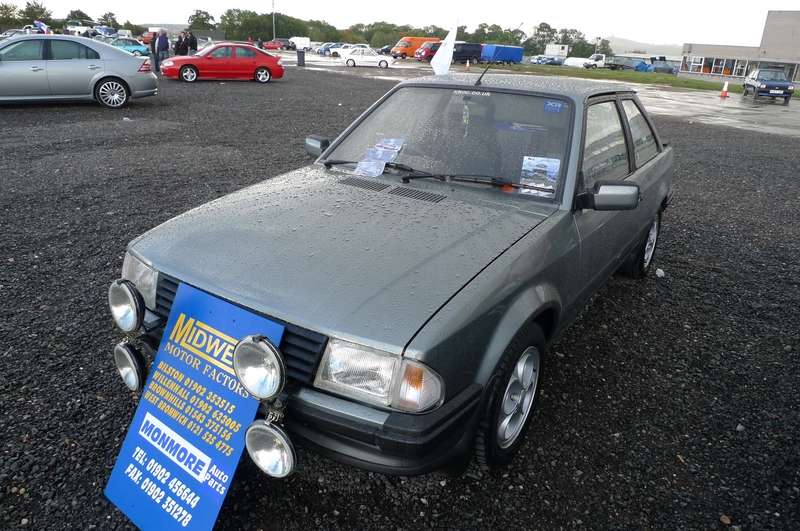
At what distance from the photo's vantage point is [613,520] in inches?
88.4

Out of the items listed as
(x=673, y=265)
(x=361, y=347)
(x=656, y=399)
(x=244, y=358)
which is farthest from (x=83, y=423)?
(x=673, y=265)

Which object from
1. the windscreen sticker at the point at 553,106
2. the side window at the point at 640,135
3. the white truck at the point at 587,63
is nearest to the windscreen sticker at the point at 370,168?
the windscreen sticker at the point at 553,106

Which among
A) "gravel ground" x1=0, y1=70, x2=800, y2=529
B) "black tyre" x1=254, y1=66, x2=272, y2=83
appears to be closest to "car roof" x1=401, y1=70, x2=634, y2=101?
"gravel ground" x1=0, y1=70, x2=800, y2=529

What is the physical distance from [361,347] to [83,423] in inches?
67.1

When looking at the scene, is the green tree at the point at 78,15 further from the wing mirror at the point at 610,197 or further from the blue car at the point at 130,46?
the wing mirror at the point at 610,197

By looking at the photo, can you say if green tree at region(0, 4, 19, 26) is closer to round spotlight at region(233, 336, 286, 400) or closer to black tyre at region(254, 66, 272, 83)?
black tyre at region(254, 66, 272, 83)

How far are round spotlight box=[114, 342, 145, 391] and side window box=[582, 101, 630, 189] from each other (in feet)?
7.62

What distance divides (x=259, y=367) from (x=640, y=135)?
3373mm

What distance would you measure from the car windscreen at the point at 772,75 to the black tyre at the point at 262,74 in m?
22.3

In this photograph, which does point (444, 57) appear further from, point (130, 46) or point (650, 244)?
point (130, 46)

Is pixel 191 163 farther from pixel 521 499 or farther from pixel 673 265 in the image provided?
pixel 521 499

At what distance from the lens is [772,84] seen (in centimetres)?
2466

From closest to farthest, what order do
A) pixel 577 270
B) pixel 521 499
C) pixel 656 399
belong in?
pixel 521 499, pixel 577 270, pixel 656 399

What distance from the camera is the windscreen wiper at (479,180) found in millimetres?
2807
